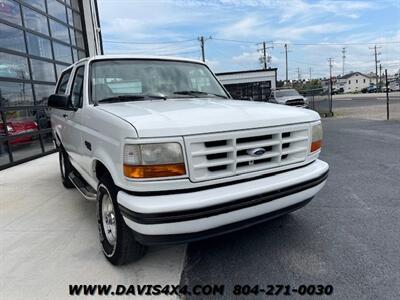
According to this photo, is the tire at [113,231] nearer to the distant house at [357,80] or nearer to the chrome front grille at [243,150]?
the chrome front grille at [243,150]

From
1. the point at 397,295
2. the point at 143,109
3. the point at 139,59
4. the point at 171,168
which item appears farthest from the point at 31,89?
the point at 397,295

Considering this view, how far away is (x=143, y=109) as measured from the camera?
115 inches

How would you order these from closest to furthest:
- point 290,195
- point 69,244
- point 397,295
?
point 397,295 → point 290,195 → point 69,244

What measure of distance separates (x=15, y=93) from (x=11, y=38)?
142 centimetres

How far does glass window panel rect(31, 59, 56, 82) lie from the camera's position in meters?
9.63

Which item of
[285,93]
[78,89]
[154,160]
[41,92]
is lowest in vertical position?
[154,160]

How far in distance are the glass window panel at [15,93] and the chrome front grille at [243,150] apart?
291 inches

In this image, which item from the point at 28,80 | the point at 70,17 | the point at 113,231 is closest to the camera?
the point at 113,231

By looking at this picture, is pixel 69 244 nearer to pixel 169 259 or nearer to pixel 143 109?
pixel 169 259

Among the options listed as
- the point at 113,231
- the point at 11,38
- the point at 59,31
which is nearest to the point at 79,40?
the point at 59,31

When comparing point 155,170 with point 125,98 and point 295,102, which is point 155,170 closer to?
point 125,98

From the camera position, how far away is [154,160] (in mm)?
2393

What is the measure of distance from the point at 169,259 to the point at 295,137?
1584mm

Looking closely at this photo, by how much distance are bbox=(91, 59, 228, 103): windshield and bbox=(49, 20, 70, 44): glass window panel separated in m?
8.57
